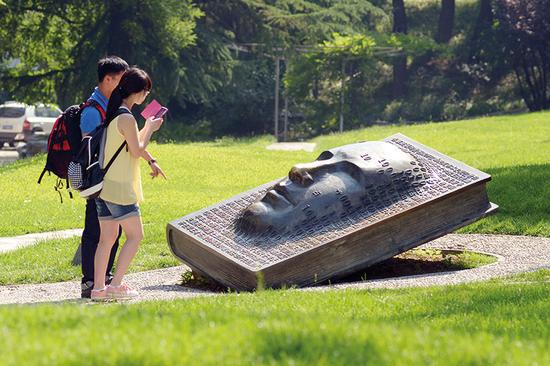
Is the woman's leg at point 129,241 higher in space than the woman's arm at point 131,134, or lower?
lower

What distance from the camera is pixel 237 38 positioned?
139 feet

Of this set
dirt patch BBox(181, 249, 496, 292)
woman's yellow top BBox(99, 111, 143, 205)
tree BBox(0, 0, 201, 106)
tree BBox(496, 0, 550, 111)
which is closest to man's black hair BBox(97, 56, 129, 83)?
woman's yellow top BBox(99, 111, 143, 205)

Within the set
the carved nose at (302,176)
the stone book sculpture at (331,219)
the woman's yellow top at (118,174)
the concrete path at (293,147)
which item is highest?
the woman's yellow top at (118,174)

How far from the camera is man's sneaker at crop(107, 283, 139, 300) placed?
8.60 metres

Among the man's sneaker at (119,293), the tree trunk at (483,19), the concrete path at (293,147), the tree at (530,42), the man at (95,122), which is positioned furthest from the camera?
the tree trunk at (483,19)

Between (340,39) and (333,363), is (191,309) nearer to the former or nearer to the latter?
(333,363)

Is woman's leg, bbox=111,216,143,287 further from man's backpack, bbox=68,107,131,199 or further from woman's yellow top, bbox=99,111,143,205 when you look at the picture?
man's backpack, bbox=68,107,131,199

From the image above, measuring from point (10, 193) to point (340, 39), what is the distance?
21.7 metres

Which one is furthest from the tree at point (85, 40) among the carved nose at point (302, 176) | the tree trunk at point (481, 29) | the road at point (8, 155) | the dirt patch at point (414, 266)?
the carved nose at point (302, 176)

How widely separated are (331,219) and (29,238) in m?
5.49

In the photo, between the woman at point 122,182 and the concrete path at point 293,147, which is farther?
the concrete path at point 293,147

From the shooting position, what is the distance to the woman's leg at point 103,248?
8.53 m

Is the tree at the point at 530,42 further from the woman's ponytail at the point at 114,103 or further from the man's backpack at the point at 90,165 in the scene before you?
the man's backpack at the point at 90,165

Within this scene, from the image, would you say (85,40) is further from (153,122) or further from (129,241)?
(129,241)
